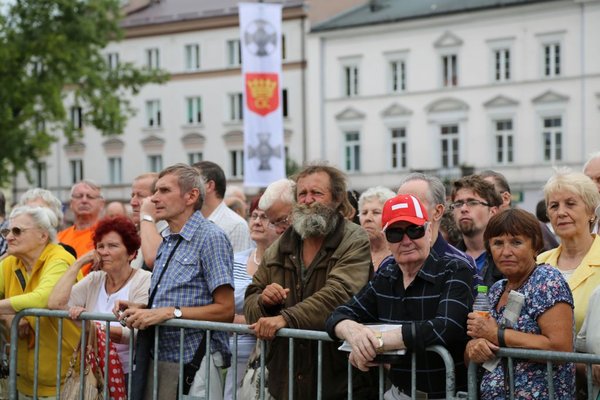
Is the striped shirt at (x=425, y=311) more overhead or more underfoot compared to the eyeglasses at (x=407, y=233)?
more underfoot

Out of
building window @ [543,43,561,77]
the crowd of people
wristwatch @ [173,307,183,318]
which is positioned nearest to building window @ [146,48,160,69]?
building window @ [543,43,561,77]

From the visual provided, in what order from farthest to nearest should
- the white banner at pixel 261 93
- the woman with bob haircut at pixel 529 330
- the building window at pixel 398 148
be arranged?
the building window at pixel 398 148
the white banner at pixel 261 93
the woman with bob haircut at pixel 529 330

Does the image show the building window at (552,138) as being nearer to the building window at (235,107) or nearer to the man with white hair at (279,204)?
the building window at (235,107)

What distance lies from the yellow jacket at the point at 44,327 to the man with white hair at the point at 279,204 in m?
1.55

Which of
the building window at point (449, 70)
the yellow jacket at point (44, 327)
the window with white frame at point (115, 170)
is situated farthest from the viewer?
the window with white frame at point (115, 170)

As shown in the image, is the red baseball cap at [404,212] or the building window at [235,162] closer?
the red baseball cap at [404,212]

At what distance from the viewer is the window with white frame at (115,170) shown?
5456 cm

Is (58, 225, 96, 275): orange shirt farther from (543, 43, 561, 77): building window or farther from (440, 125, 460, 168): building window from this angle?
(440, 125, 460, 168): building window

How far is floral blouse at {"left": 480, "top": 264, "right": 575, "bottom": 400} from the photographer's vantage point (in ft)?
15.2

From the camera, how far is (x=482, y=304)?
4.68m

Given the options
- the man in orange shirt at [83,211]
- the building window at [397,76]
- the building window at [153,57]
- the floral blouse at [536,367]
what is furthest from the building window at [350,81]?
the floral blouse at [536,367]

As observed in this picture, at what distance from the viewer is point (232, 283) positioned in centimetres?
596

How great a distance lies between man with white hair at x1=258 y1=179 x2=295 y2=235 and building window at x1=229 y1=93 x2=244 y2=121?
4436 cm

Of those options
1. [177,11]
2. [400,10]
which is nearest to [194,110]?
[177,11]
